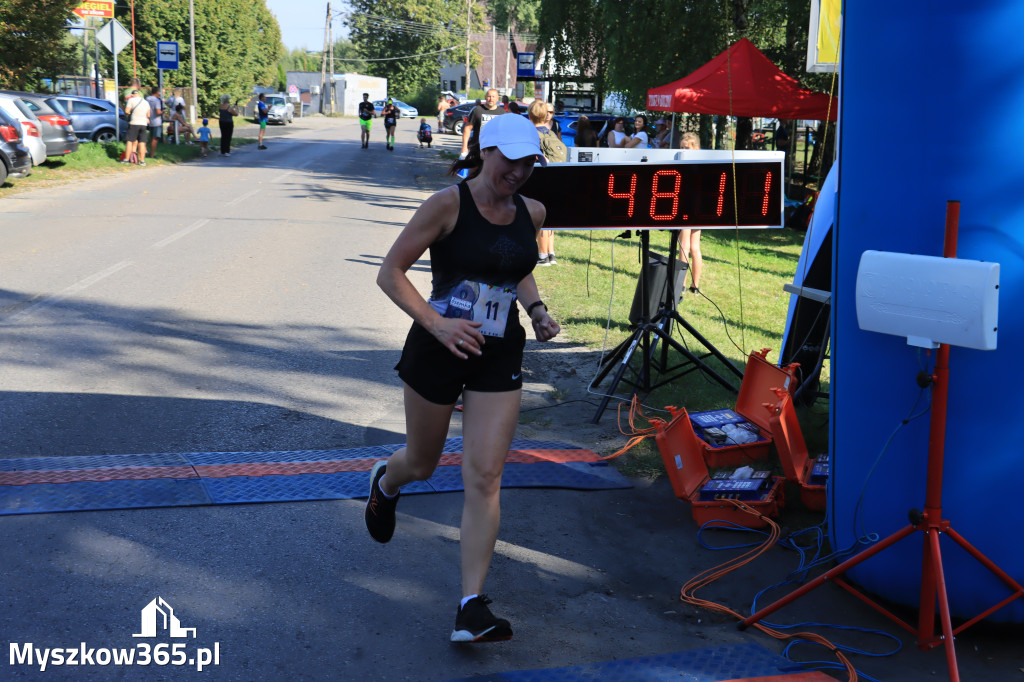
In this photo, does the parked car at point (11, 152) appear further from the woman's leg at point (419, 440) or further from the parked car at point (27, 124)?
Result: the woman's leg at point (419, 440)

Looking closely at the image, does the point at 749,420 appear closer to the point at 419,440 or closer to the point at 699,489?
the point at 699,489

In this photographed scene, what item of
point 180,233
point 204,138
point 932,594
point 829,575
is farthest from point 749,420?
point 204,138

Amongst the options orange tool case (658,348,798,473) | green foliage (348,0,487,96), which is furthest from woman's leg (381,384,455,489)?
green foliage (348,0,487,96)

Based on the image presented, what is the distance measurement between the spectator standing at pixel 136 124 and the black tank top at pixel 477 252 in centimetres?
2384

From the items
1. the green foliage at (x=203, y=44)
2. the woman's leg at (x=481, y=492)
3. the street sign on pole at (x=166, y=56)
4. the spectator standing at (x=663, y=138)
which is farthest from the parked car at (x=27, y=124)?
the green foliage at (x=203, y=44)

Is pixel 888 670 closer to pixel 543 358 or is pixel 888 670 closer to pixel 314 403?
pixel 314 403

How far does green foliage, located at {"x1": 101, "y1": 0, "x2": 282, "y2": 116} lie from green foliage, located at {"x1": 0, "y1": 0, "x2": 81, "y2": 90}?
1459 centimetres

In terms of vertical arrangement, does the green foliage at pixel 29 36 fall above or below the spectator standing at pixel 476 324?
above

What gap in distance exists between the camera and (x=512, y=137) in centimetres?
362

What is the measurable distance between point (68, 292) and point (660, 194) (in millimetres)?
6522

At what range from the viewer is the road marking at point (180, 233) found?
43.5ft

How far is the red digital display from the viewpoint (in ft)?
20.8

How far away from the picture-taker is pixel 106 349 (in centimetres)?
784

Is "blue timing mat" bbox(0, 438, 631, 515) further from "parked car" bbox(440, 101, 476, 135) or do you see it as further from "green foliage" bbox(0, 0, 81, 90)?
"parked car" bbox(440, 101, 476, 135)
